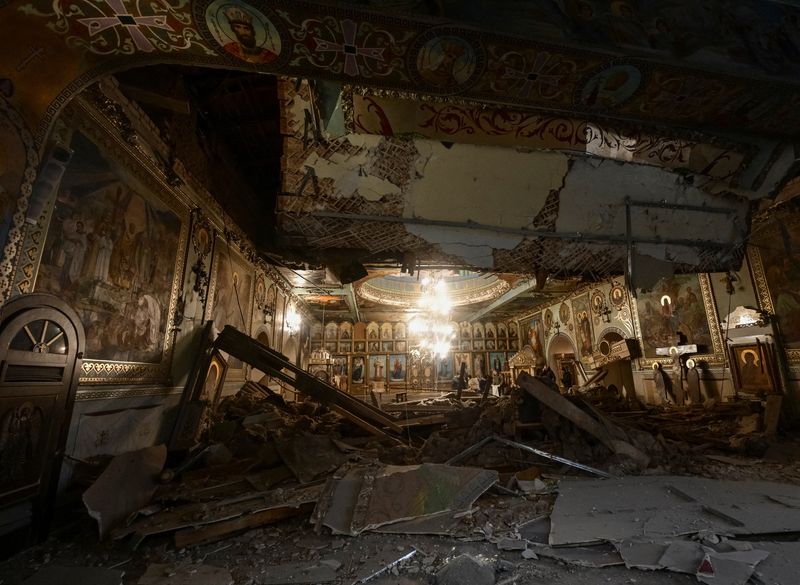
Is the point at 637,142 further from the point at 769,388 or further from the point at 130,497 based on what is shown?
the point at 769,388

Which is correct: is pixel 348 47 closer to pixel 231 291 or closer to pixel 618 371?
pixel 231 291

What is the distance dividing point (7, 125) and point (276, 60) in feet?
6.64

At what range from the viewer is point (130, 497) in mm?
3209

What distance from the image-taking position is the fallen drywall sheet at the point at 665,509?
102 inches

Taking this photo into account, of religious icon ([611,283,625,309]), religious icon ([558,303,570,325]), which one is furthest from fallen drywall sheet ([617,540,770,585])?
religious icon ([558,303,570,325])

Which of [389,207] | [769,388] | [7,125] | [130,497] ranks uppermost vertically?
[389,207]

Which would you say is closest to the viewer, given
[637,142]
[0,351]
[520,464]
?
[0,351]

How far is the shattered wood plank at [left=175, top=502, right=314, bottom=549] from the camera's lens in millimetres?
2752

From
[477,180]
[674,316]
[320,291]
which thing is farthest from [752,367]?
[320,291]

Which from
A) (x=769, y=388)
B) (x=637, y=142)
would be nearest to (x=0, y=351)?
(x=637, y=142)

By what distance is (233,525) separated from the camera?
2908 mm

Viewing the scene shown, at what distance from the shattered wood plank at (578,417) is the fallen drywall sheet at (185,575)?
4.19 meters

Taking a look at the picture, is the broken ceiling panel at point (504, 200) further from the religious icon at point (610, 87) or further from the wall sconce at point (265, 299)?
the wall sconce at point (265, 299)

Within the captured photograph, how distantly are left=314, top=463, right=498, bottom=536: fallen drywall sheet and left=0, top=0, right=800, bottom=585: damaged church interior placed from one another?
0.03 m
